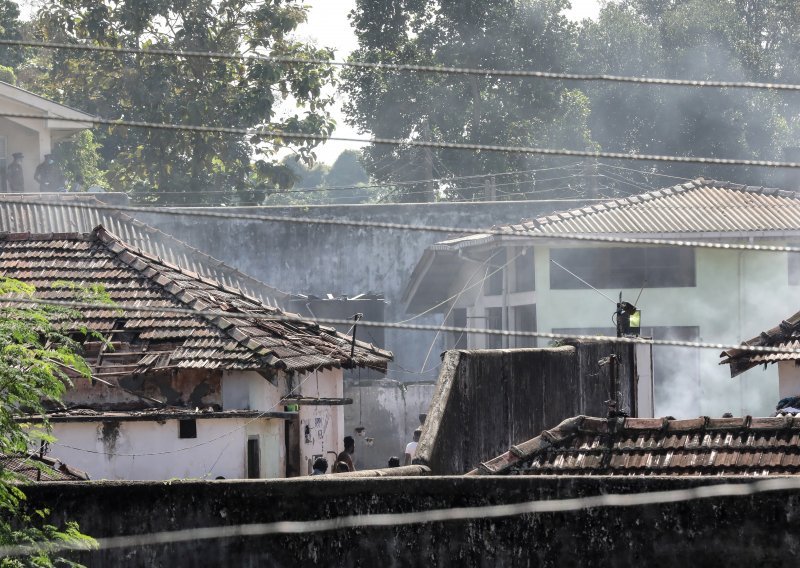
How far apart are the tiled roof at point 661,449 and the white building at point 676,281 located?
39.0 ft

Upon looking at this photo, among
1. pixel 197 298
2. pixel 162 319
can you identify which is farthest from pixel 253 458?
pixel 197 298

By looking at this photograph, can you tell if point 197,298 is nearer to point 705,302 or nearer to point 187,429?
point 187,429

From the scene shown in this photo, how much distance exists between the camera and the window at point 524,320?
27.9 metres

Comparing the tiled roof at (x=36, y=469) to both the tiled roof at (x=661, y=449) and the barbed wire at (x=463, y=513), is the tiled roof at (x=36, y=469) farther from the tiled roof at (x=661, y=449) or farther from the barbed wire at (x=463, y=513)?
the tiled roof at (x=661, y=449)

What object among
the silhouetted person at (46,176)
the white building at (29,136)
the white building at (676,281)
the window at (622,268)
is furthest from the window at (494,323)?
the silhouetted person at (46,176)

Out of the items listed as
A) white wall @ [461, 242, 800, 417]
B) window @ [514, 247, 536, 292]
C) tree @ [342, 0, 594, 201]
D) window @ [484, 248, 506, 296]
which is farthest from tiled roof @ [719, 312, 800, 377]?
tree @ [342, 0, 594, 201]

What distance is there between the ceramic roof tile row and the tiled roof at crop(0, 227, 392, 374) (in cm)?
681

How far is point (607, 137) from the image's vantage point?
49.0 m

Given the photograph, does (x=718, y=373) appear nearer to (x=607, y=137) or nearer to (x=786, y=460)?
(x=786, y=460)

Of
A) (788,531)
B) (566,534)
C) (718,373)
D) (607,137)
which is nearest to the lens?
(788,531)

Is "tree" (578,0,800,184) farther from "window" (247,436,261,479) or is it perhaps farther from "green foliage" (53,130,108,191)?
"window" (247,436,261,479)

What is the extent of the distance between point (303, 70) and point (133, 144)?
712 centimetres

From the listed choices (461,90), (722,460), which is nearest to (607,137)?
(461,90)

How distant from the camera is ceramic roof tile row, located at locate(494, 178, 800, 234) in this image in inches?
1048
